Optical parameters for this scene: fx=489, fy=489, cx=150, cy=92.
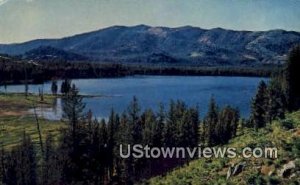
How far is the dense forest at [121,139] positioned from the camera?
146 feet

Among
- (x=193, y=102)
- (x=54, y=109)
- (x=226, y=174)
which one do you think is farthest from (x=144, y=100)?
→ (x=226, y=174)

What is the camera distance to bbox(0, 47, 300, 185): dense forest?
4441 centimetres

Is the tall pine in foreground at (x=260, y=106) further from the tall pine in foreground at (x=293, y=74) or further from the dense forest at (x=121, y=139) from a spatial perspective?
the tall pine in foreground at (x=293, y=74)

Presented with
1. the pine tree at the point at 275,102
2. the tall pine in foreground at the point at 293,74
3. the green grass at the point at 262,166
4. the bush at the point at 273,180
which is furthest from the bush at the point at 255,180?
the pine tree at the point at 275,102

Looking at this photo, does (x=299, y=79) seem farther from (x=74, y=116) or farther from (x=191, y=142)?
(x=74, y=116)

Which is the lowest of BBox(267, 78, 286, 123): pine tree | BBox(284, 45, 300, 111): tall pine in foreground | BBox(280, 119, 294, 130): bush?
BBox(267, 78, 286, 123): pine tree

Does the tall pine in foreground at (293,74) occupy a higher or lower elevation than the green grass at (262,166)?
higher

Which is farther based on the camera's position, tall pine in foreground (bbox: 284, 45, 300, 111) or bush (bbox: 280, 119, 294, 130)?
tall pine in foreground (bbox: 284, 45, 300, 111)

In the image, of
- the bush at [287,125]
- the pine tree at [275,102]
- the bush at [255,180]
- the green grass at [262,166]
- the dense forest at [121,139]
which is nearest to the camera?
the bush at [255,180]

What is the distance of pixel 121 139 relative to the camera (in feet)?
201

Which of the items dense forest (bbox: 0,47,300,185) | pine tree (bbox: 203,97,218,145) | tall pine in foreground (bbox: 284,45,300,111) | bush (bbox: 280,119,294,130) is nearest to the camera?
bush (bbox: 280,119,294,130)

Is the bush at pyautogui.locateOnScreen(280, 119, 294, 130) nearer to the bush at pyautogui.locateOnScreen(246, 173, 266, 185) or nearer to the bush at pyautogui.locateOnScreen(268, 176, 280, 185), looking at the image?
the bush at pyautogui.locateOnScreen(246, 173, 266, 185)

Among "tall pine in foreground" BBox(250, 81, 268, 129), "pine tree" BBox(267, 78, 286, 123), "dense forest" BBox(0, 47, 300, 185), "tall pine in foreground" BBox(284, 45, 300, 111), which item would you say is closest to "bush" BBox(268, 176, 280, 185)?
"dense forest" BBox(0, 47, 300, 185)

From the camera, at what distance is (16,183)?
226ft
